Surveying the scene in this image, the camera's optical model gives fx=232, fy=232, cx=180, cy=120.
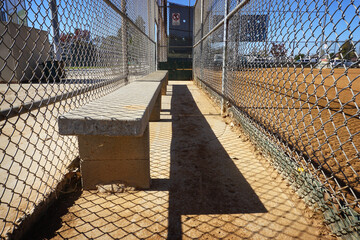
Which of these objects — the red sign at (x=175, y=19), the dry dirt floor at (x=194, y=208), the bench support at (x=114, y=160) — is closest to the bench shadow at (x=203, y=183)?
the dry dirt floor at (x=194, y=208)

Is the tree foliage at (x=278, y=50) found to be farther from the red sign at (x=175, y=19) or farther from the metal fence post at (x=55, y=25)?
the red sign at (x=175, y=19)

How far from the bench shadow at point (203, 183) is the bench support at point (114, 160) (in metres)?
0.35

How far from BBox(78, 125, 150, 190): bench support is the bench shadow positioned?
347 millimetres

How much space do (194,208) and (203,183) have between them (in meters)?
0.41

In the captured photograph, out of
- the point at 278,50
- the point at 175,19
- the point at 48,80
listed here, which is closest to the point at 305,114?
the point at 278,50

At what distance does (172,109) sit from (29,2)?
4473 mm

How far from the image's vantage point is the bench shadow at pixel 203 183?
182cm

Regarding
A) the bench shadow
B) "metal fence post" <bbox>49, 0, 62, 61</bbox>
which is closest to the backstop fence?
A: "metal fence post" <bbox>49, 0, 62, 61</bbox>

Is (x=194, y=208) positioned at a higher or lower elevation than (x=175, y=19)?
lower

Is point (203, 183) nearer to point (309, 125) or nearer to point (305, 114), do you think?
point (309, 125)

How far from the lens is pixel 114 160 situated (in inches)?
81.3

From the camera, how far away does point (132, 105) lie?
6.24 ft

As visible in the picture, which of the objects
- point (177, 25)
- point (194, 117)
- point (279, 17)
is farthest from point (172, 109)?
point (177, 25)

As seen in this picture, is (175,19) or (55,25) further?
(175,19)
